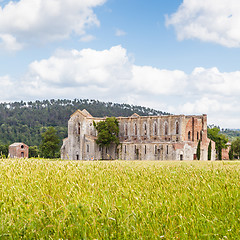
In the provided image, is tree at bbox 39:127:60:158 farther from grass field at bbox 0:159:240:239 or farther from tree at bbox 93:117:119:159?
grass field at bbox 0:159:240:239

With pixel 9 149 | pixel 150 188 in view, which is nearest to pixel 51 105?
pixel 9 149

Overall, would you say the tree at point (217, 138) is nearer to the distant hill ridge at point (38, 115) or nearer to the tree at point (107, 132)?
the tree at point (107, 132)

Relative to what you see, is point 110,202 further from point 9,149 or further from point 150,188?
point 9,149

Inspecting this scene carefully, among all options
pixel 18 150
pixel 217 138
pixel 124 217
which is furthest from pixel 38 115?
pixel 124 217

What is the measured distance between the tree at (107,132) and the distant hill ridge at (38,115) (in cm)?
4631

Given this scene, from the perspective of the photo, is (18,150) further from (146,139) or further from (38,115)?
(38,115)

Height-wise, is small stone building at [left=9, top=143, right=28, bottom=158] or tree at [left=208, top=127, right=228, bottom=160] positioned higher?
tree at [left=208, top=127, right=228, bottom=160]

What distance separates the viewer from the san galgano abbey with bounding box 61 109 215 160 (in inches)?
2403

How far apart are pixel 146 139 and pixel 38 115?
102040 millimetres

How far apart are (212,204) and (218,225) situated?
1138 millimetres

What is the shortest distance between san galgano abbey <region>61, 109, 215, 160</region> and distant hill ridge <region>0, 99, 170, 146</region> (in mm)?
44612

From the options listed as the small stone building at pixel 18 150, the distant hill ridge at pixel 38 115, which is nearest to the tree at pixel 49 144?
the small stone building at pixel 18 150

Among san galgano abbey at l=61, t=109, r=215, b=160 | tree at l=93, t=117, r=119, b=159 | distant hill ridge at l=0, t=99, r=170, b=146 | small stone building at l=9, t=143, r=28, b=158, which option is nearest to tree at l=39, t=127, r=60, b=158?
san galgano abbey at l=61, t=109, r=215, b=160

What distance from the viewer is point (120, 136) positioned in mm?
69750
